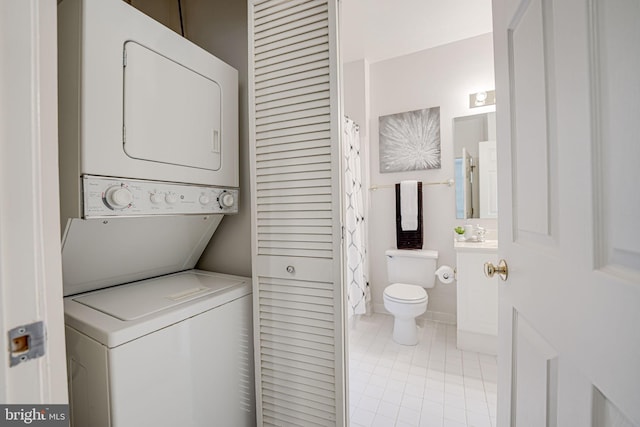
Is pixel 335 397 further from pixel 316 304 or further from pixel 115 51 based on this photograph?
pixel 115 51

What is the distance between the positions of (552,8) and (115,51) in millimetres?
1325

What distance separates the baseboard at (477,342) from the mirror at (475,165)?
43.4 inches

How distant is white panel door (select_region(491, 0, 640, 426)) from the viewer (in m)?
0.39

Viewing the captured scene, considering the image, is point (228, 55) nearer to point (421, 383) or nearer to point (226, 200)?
point (226, 200)

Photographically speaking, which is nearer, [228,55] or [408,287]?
[228,55]

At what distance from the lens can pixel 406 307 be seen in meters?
2.25

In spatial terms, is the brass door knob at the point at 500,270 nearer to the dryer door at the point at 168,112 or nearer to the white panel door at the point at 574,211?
the white panel door at the point at 574,211

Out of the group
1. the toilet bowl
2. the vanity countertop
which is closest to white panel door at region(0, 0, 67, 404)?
the toilet bowl

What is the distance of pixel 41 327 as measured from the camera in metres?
0.52

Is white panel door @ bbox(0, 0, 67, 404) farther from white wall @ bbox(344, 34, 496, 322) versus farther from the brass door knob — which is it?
white wall @ bbox(344, 34, 496, 322)

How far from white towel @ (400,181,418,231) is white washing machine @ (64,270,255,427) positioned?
6.44ft

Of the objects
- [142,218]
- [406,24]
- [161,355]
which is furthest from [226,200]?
[406,24]

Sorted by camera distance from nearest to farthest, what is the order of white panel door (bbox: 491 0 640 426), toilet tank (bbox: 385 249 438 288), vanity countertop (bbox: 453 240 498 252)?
white panel door (bbox: 491 0 640 426), vanity countertop (bbox: 453 240 498 252), toilet tank (bbox: 385 249 438 288)

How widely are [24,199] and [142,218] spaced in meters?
0.67
